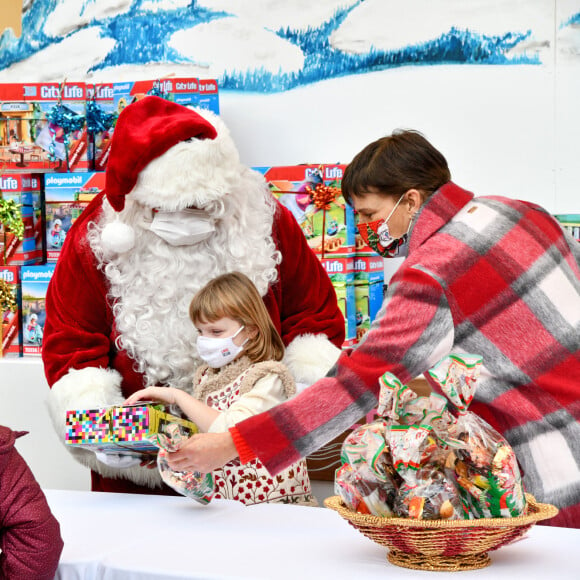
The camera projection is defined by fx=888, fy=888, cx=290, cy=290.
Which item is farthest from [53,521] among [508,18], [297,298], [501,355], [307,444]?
[508,18]

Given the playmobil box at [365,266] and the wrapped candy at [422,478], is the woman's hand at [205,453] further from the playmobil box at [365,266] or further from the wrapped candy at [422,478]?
the playmobil box at [365,266]

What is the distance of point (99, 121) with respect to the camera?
365 cm

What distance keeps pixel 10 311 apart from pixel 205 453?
7.27 feet

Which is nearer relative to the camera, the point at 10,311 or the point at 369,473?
the point at 369,473

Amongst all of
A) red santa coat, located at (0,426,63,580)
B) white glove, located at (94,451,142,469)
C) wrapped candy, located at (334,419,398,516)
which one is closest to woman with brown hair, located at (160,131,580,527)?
wrapped candy, located at (334,419,398,516)

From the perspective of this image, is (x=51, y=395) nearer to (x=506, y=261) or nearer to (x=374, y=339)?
(x=374, y=339)

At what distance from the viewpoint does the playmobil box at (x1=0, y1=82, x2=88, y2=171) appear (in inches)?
144

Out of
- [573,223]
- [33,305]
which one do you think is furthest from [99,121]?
[573,223]

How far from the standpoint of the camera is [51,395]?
8.65 feet

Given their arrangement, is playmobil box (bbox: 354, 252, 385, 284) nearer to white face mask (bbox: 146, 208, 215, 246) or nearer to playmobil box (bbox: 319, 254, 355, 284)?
playmobil box (bbox: 319, 254, 355, 284)

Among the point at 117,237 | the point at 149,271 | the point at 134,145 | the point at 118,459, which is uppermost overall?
the point at 134,145

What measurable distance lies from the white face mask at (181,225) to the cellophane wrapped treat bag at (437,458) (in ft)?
3.97

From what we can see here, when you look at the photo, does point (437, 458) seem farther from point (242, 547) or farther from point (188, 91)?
point (188, 91)

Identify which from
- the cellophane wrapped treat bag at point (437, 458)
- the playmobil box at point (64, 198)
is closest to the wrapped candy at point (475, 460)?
the cellophane wrapped treat bag at point (437, 458)
